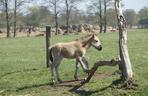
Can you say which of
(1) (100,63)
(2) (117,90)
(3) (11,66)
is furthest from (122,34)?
(3) (11,66)

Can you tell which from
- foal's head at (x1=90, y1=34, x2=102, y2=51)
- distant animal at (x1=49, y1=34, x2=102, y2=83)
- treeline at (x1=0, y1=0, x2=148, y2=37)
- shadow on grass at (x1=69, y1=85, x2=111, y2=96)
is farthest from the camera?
treeline at (x1=0, y1=0, x2=148, y2=37)

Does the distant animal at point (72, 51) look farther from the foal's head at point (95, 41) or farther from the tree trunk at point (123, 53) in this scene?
the tree trunk at point (123, 53)

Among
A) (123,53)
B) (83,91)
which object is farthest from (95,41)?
(83,91)

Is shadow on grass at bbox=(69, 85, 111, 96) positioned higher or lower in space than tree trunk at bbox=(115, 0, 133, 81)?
lower

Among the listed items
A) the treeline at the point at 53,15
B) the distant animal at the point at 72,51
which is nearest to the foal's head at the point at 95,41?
the distant animal at the point at 72,51

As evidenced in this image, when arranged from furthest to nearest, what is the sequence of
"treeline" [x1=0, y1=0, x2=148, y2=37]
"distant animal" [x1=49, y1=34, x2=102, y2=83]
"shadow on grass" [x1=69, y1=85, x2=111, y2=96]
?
"treeline" [x1=0, y1=0, x2=148, y2=37] → "distant animal" [x1=49, y1=34, x2=102, y2=83] → "shadow on grass" [x1=69, y1=85, x2=111, y2=96]

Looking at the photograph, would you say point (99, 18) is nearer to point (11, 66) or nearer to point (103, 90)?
point (11, 66)

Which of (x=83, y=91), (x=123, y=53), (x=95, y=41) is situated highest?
(x=95, y=41)

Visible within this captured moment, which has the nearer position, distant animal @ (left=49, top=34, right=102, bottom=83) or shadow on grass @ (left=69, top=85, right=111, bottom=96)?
shadow on grass @ (left=69, top=85, right=111, bottom=96)

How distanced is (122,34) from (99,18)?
84.8 m

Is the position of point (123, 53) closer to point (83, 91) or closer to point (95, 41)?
point (95, 41)

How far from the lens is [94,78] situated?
1399 centimetres

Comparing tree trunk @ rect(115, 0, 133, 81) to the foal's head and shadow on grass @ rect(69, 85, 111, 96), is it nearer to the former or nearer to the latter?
shadow on grass @ rect(69, 85, 111, 96)

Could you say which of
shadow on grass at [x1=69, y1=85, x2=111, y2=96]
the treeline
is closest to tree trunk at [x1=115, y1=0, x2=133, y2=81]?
shadow on grass at [x1=69, y1=85, x2=111, y2=96]
